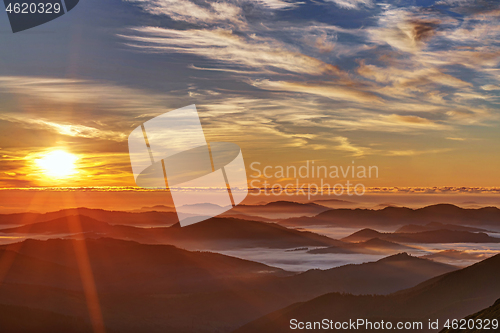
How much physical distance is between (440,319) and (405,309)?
17095 millimetres

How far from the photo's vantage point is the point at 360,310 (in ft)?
602

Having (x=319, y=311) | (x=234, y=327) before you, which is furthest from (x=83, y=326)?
(x=319, y=311)

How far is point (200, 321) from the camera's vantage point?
19438cm

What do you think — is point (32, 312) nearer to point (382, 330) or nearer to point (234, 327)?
point (234, 327)

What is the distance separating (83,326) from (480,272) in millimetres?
179525

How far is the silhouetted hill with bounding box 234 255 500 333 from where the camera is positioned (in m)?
170

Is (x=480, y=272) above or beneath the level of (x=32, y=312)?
above

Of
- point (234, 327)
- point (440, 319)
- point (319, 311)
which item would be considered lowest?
point (234, 327)

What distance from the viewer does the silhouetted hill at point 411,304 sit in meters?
170

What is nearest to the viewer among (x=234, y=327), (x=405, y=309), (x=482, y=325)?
(x=482, y=325)

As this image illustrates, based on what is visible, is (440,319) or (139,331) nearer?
(440,319)

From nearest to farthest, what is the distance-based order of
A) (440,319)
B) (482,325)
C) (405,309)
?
(482,325) → (440,319) → (405,309)

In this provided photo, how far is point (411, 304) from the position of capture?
178875 mm

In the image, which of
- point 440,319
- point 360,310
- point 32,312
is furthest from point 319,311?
point 32,312
